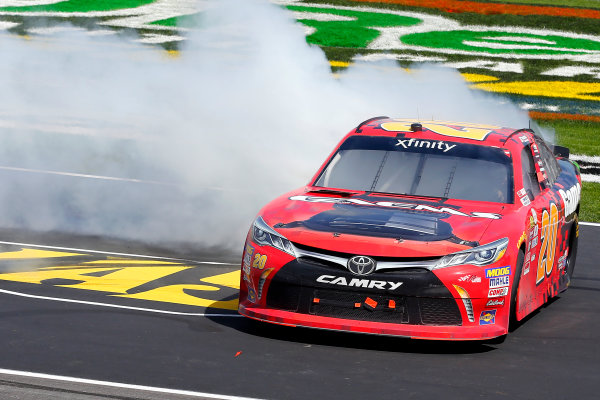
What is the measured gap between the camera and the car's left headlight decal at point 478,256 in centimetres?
711

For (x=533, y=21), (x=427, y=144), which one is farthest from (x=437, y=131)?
(x=533, y=21)

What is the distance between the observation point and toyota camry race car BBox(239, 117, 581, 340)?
7.08m

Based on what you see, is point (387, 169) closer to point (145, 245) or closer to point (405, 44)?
point (145, 245)

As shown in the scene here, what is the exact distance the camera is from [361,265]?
708 centimetres

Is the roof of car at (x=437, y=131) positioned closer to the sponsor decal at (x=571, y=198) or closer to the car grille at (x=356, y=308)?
the sponsor decal at (x=571, y=198)

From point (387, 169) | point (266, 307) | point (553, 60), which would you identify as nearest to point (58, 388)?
point (266, 307)

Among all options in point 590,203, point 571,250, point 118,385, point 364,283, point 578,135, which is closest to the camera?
point 118,385

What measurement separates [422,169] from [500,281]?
4.96ft

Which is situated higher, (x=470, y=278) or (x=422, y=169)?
(x=422, y=169)

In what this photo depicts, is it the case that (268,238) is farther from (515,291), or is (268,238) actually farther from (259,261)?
(515,291)

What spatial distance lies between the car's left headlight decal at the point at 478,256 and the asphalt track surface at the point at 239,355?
1.93ft

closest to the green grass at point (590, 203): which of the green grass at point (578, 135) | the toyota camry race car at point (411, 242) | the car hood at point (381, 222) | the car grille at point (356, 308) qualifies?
the green grass at point (578, 135)

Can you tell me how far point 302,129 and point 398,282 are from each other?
268 inches

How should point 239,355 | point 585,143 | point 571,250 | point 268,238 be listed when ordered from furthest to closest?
point 585,143 < point 571,250 < point 268,238 < point 239,355
